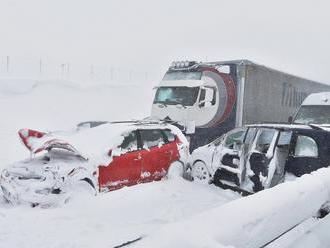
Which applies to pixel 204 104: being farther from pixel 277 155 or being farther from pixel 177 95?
pixel 277 155

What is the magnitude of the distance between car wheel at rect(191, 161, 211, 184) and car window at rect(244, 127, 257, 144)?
4.08ft

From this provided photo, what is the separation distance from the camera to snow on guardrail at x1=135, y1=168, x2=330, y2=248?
2513 mm

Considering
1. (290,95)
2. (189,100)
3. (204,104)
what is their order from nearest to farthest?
(189,100) < (204,104) < (290,95)

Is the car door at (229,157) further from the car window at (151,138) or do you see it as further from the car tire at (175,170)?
the car window at (151,138)

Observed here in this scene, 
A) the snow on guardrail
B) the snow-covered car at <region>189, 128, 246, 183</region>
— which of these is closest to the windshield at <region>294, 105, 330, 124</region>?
the snow-covered car at <region>189, 128, 246, 183</region>

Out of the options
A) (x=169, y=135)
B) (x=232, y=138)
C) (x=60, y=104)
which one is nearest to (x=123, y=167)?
(x=169, y=135)

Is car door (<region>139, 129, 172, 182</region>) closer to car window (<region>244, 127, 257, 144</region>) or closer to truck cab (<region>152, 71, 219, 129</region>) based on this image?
car window (<region>244, 127, 257, 144</region>)

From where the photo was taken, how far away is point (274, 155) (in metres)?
8.06

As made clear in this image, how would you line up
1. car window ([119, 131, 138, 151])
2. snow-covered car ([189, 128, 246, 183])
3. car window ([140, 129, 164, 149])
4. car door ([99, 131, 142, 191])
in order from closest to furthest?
car door ([99, 131, 142, 191]), car window ([119, 131, 138, 151]), snow-covered car ([189, 128, 246, 183]), car window ([140, 129, 164, 149])

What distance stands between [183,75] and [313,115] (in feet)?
16.1

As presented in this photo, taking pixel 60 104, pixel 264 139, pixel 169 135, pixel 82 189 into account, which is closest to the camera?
pixel 82 189

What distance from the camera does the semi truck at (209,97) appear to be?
15.4 meters

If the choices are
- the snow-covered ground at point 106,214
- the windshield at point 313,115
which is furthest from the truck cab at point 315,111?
the snow-covered ground at point 106,214

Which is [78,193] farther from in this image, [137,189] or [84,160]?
[137,189]
